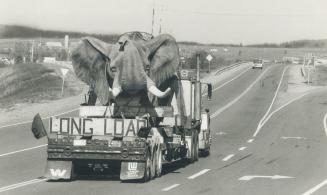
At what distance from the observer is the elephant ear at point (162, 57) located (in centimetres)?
1983

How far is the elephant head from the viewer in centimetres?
1895

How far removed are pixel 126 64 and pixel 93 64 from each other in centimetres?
124

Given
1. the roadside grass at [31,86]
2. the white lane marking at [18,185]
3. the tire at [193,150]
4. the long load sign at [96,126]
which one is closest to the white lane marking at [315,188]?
the long load sign at [96,126]

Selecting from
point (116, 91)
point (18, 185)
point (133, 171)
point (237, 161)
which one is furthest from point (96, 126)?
point (237, 161)

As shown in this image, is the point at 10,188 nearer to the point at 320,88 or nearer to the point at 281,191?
the point at 281,191

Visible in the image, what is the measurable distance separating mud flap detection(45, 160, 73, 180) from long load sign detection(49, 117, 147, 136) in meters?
0.78

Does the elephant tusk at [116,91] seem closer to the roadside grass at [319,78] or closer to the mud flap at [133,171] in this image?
the mud flap at [133,171]

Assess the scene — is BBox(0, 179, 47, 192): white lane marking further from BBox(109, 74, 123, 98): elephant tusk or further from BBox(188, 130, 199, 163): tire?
BBox(188, 130, 199, 163): tire

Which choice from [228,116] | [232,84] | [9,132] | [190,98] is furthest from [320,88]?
[190,98]

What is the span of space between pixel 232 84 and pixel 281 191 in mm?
64855

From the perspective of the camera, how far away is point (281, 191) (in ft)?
54.1

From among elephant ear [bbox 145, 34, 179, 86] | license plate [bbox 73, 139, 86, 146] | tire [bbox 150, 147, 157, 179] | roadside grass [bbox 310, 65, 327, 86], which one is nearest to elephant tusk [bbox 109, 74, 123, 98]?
elephant ear [bbox 145, 34, 179, 86]

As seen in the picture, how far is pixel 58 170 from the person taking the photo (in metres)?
17.9

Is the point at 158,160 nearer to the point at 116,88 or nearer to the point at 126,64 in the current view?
the point at 116,88
